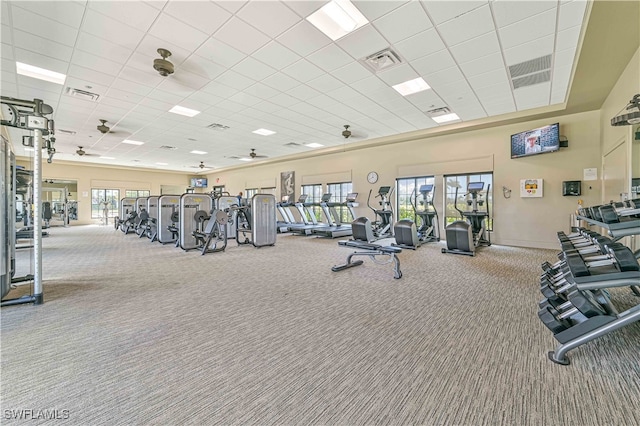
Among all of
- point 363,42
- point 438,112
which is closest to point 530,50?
point 363,42

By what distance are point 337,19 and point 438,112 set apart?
429 cm

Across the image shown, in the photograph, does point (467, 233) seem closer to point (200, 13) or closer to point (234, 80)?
point (234, 80)

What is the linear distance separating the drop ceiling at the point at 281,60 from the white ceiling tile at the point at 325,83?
40 mm

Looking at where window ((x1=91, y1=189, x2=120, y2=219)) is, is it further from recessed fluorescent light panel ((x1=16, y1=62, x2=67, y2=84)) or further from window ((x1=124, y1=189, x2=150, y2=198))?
recessed fluorescent light panel ((x1=16, y1=62, x2=67, y2=84))

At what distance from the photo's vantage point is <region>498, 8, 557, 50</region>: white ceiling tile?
3318 millimetres

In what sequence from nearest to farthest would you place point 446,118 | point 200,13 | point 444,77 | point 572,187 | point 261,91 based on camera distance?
point 200,13 → point 444,77 → point 261,91 → point 572,187 → point 446,118

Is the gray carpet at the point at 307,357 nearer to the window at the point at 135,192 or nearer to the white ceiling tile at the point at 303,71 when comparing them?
the white ceiling tile at the point at 303,71

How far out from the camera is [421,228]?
7.87 m

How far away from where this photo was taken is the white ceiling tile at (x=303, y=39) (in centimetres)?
352

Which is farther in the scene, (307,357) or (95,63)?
(95,63)

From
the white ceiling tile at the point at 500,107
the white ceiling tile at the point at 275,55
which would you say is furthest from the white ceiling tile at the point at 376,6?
the white ceiling tile at the point at 500,107

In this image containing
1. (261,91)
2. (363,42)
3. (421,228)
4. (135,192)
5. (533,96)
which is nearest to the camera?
(363,42)

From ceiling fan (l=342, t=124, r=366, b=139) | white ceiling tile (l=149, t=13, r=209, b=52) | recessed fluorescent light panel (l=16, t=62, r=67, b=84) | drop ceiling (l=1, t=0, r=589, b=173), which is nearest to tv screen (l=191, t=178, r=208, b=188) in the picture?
drop ceiling (l=1, t=0, r=589, b=173)

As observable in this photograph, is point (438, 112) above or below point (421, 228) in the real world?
above
